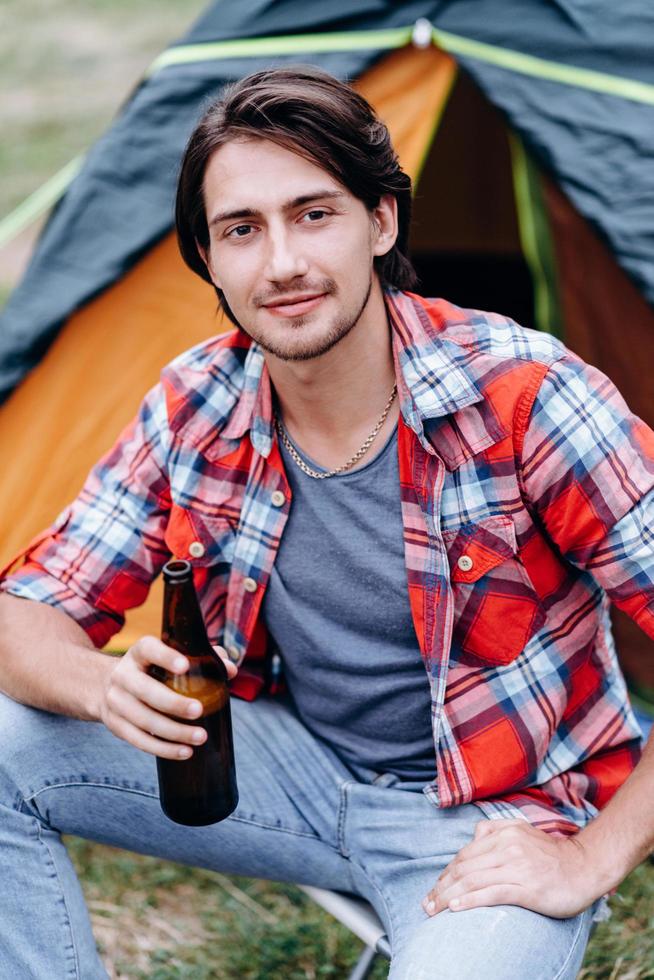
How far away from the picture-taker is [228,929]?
231 centimetres

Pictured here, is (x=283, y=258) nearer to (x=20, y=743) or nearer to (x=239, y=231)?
(x=239, y=231)

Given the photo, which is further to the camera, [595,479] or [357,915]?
[357,915]

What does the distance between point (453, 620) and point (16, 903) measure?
747 millimetres

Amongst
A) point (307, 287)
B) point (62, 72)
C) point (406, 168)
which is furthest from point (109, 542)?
point (62, 72)

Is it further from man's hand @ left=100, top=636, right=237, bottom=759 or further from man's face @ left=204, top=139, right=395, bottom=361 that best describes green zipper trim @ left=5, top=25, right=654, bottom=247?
man's hand @ left=100, top=636, right=237, bottom=759

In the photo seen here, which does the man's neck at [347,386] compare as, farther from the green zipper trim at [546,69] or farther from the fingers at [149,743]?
the green zipper trim at [546,69]

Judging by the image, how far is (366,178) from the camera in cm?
183

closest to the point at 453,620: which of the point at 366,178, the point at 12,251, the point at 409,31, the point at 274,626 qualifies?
the point at 274,626

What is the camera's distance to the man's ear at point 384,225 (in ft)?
6.25

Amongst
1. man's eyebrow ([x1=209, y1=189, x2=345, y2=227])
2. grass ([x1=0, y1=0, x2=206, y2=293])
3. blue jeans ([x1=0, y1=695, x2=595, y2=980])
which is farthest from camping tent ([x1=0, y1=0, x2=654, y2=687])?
grass ([x1=0, y1=0, x2=206, y2=293])

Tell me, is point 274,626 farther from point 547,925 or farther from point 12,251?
point 12,251

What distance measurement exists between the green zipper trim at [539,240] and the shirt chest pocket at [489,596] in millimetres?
988

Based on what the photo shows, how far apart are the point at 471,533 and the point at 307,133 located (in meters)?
0.65

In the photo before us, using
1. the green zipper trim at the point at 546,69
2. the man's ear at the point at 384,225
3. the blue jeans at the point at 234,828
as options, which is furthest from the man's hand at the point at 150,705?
the green zipper trim at the point at 546,69
